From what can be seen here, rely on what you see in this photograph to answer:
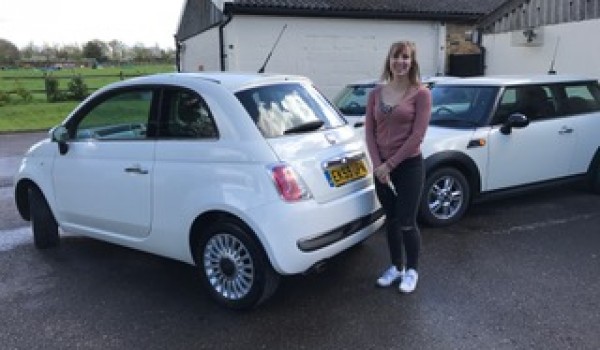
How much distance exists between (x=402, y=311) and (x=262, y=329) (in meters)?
0.97

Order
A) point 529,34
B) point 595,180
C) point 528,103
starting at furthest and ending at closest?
1. point 529,34
2. point 595,180
3. point 528,103

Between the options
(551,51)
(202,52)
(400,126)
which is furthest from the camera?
(202,52)

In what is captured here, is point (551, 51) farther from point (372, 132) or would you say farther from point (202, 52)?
point (372, 132)

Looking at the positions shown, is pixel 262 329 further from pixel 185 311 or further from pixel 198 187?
pixel 198 187

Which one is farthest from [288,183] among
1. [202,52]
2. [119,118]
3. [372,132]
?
[202,52]

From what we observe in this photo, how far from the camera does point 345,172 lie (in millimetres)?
3791

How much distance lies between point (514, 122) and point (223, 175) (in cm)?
338

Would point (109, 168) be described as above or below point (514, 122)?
below

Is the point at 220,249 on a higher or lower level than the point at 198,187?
lower

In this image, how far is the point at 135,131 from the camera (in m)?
4.11

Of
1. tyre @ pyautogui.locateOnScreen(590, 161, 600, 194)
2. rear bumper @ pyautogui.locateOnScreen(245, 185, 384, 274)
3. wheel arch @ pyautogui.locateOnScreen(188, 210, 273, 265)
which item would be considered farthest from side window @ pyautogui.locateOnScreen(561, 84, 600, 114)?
wheel arch @ pyautogui.locateOnScreen(188, 210, 273, 265)

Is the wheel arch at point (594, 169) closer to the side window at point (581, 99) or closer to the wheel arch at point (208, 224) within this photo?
the side window at point (581, 99)

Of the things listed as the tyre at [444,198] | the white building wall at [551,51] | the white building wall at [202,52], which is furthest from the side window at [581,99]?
the white building wall at [202,52]

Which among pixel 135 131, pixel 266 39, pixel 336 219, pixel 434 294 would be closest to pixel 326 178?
pixel 336 219
